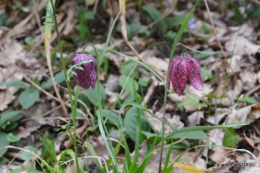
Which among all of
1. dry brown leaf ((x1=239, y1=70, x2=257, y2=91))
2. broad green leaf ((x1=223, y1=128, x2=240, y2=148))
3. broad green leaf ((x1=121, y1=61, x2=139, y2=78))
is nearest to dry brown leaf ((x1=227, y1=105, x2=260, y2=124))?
broad green leaf ((x1=223, y1=128, x2=240, y2=148))

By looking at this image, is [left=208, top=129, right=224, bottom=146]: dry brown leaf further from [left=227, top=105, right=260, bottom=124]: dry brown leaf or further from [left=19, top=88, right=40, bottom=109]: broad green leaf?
[left=19, top=88, right=40, bottom=109]: broad green leaf

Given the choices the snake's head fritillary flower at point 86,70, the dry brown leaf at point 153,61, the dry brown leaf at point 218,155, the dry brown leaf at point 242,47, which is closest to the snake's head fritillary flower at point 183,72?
the snake's head fritillary flower at point 86,70

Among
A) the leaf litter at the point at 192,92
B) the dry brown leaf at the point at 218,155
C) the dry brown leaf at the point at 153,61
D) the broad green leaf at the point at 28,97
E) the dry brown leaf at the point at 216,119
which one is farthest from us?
the dry brown leaf at the point at 153,61

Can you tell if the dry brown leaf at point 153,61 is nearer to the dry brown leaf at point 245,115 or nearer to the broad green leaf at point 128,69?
the broad green leaf at point 128,69

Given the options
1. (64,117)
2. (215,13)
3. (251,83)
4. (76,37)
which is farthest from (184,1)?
(64,117)

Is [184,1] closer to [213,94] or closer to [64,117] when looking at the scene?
[213,94]

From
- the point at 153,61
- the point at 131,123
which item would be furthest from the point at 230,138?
the point at 153,61
